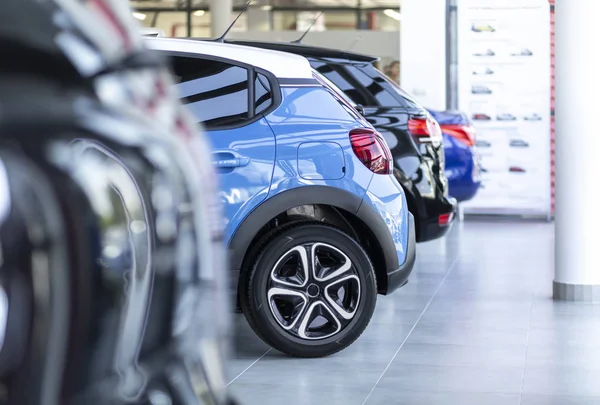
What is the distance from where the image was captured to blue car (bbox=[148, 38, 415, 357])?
5273 mm

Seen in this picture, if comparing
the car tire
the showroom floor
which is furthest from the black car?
the car tire

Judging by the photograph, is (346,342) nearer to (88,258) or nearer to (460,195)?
(88,258)

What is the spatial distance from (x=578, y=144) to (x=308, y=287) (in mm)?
2844

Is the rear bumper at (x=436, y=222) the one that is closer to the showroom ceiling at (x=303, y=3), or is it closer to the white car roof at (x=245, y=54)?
the white car roof at (x=245, y=54)

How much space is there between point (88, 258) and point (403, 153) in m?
6.77

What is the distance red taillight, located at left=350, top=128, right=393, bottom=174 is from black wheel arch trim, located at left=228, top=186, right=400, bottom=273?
0.18 m

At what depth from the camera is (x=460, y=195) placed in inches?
403

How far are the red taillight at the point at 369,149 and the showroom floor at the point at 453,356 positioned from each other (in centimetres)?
96

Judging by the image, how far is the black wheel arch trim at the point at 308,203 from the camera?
525 cm

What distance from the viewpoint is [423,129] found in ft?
26.6

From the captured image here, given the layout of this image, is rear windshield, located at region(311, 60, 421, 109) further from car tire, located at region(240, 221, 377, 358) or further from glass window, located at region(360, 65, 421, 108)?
car tire, located at region(240, 221, 377, 358)

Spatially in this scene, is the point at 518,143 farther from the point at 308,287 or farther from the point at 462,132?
the point at 308,287

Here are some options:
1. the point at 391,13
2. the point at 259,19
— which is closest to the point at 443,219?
the point at 391,13

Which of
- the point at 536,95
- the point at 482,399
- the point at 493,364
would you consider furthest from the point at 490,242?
the point at 482,399
